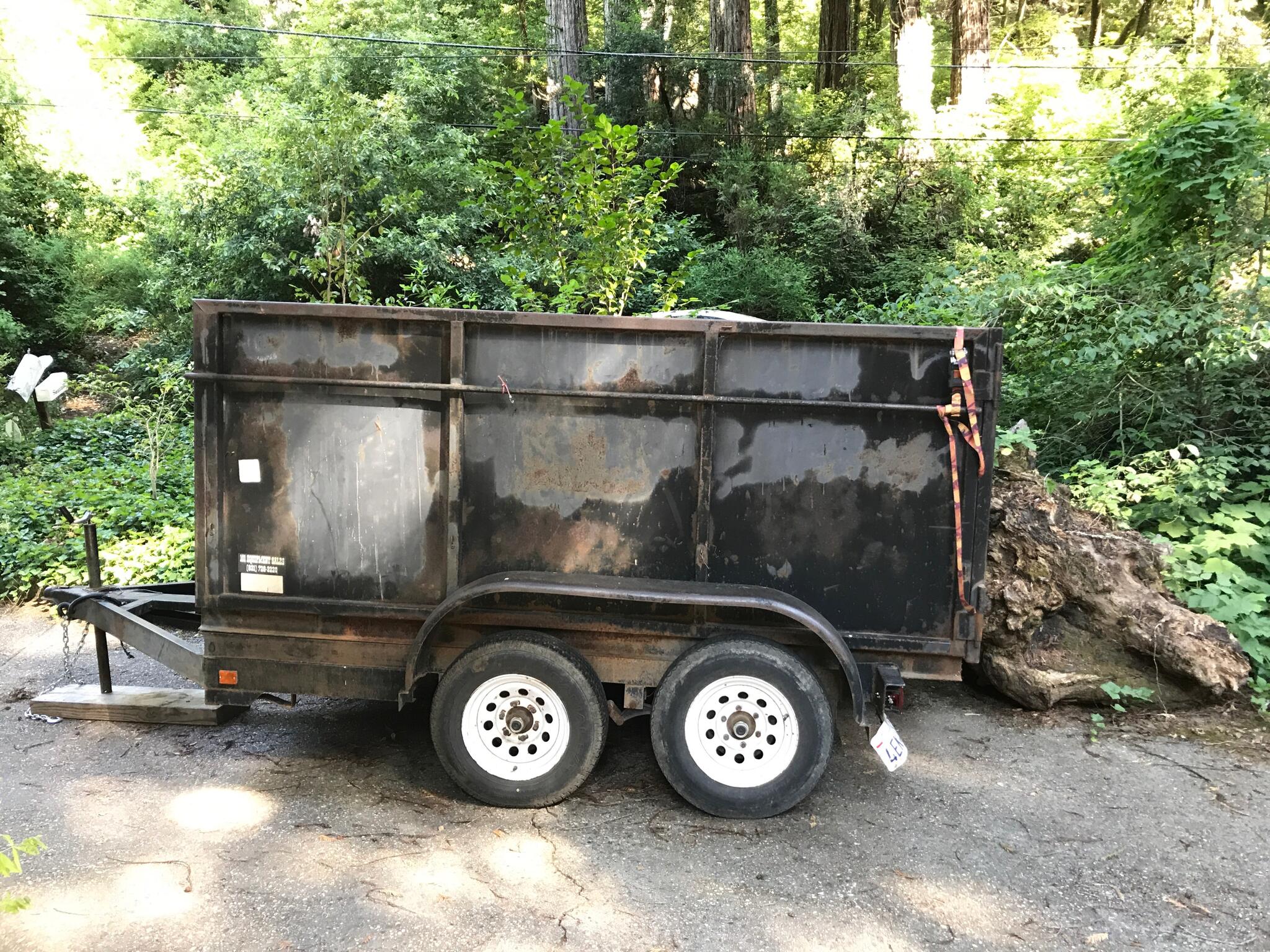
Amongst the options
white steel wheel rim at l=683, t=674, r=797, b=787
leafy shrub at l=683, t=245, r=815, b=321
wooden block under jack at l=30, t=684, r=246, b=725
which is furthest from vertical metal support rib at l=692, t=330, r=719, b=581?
leafy shrub at l=683, t=245, r=815, b=321

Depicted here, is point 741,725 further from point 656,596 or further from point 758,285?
point 758,285

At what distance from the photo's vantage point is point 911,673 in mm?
4125

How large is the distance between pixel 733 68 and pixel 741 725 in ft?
51.1

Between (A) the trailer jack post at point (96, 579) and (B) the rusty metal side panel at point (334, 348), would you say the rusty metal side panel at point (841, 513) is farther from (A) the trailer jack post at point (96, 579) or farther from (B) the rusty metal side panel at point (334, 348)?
(A) the trailer jack post at point (96, 579)

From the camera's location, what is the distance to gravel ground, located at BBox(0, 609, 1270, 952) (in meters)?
3.25

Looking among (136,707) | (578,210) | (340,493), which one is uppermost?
(578,210)

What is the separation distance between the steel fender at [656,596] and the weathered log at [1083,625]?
1692mm

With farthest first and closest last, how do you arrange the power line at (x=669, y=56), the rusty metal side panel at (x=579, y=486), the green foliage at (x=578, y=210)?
the power line at (x=669, y=56)
the green foliage at (x=578, y=210)
the rusty metal side panel at (x=579, y=486)

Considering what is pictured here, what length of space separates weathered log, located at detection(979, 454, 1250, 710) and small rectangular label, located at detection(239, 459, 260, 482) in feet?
12.9

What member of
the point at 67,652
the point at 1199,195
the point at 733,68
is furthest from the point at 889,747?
the point at 733,68

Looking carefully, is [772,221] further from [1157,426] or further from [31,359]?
[31,359]

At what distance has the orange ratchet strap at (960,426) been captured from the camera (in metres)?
3.87

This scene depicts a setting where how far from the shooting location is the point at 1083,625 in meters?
5.40

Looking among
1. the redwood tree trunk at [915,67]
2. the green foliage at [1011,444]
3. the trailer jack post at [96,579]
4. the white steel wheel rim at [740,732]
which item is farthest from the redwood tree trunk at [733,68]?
the white steel wheel rim at [740,732]
